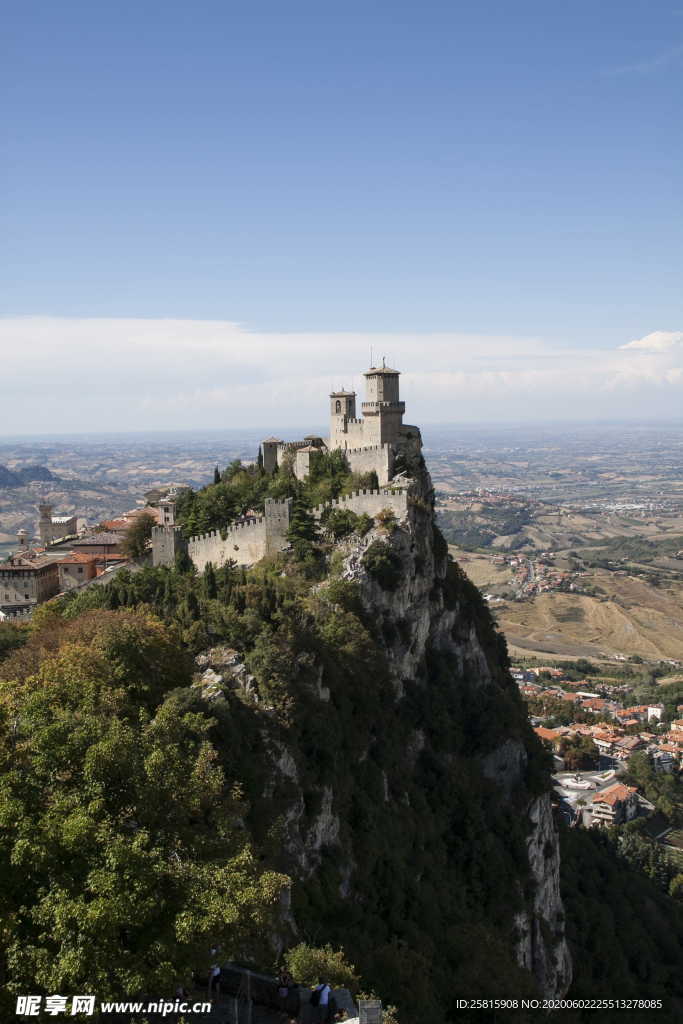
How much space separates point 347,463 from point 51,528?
92.2 ft

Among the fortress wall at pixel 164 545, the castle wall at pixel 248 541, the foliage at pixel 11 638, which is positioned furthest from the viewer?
the fortress wall at pixel 164 545

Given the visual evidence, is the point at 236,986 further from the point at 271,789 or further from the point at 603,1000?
the point at 603,1000

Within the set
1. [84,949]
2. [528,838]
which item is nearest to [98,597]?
[84,949]

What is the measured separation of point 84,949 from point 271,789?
44.8ft

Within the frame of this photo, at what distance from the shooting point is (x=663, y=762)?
10200 cm

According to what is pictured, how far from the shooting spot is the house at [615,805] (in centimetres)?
8331

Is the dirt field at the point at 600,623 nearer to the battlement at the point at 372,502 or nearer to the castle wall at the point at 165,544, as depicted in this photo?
the battlement at the point at 372,502

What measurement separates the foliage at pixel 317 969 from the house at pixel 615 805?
6665 centimetres

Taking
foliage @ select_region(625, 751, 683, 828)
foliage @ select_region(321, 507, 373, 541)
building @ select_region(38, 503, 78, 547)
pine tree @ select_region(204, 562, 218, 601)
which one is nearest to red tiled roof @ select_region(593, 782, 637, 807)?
foliage @ select_region(625, 751, 683, 828)

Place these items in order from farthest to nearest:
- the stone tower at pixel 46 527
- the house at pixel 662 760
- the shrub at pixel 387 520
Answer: the house at pixel 662 760
the stone tower at pixel 46 527
the shrub at pixel 387 520

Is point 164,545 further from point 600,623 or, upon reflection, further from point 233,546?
point 600,623

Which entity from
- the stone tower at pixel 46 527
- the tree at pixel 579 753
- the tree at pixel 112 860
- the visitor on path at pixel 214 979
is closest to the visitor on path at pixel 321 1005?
the tree at pixel 112 860

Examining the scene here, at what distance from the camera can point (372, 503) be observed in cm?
4800

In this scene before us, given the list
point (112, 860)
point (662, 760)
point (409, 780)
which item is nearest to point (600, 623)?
point (662, 760)
